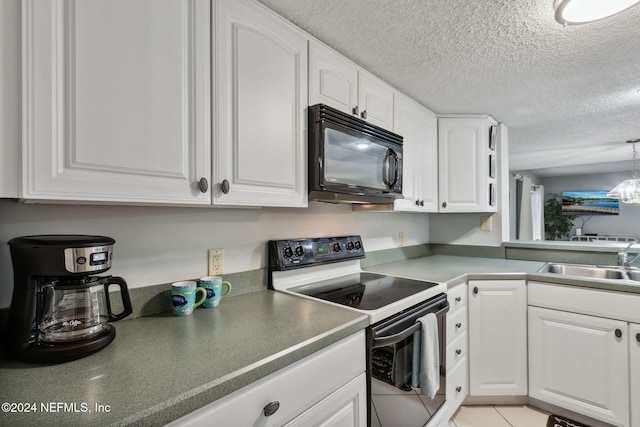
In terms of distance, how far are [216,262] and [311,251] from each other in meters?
0.51

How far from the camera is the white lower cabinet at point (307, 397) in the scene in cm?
72

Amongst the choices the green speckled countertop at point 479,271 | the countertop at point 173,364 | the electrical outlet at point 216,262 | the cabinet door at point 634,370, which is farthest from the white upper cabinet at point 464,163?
the electrical outlet at point 216,262

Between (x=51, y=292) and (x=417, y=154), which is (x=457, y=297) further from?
(x=51, y=292)

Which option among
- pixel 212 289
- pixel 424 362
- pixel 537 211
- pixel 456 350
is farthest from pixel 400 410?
pixel 537 211

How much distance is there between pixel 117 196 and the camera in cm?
82

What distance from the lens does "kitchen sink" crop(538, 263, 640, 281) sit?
204cm

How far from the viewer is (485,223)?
269cm

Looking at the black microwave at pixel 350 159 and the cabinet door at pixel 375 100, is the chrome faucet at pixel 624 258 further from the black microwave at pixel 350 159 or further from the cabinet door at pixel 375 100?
the cabinet door at pixel 375 100

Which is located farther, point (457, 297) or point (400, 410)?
point (457, 297)

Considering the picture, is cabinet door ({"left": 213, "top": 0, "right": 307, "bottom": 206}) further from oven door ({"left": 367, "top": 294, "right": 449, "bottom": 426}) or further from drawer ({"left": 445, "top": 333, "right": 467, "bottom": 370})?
drawer ({"left": 445, "top": 333, "right": 467, "bottom": 370})


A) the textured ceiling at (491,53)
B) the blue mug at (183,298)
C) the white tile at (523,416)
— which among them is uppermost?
the textured ceiling at (491,53)

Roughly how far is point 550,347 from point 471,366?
0.47 metres

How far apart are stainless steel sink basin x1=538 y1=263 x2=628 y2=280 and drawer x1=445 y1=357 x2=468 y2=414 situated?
84 centimetres

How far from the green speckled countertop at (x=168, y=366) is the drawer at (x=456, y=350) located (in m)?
0.93
